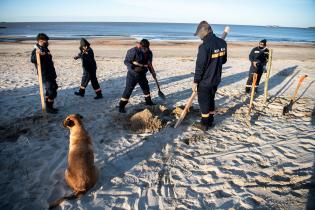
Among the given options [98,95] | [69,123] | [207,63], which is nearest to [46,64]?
[98,95]

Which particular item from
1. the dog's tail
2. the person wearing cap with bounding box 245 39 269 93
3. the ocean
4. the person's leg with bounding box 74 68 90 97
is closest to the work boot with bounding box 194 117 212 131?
the dog's tail

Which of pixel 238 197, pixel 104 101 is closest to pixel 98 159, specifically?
pixel 238 197

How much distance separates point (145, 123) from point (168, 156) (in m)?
1.36

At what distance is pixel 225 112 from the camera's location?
684 centimetres

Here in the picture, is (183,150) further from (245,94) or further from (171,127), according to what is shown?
(245,94)

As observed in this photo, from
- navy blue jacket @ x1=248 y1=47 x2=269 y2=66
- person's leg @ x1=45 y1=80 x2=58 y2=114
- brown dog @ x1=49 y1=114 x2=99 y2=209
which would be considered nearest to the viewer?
brown dog @ x1=49 y1=114 x2=99 y2=209

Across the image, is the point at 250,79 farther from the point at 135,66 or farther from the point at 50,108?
the point at 50,108

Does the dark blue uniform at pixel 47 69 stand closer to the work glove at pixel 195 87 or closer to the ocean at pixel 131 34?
the work glove at pixel 195 87

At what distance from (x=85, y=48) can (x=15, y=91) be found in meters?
3.37

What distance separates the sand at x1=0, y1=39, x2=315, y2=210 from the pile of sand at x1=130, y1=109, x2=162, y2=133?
12 centimetres

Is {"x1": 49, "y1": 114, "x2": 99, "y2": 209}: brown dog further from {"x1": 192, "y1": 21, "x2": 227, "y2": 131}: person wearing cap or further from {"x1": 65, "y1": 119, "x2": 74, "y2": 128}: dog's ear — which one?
{"x1": 192, "y1": 21, "x2": 227, "y2": 131}: person wearing cap

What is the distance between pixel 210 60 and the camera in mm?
5031

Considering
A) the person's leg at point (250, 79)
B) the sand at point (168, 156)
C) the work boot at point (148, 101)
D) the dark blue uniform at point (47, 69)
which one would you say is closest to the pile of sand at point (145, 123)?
the sand at point (168, 156)

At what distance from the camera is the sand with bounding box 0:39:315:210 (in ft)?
11.5
